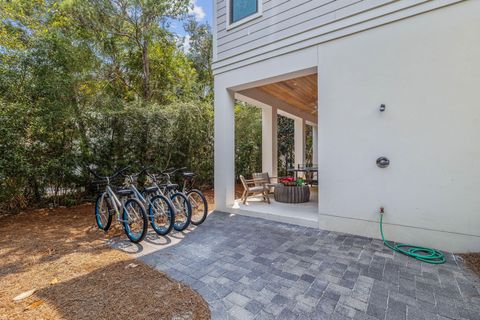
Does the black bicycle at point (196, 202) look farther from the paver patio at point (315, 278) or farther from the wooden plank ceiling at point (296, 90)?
the wooden plank ceiling at point (296, 90)

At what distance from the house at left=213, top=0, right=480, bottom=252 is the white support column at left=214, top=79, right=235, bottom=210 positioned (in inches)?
35.0

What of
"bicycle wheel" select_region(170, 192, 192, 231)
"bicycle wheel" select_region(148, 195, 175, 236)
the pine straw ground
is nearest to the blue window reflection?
"bicycle wheel" select_region(170, 192, 192, 231)

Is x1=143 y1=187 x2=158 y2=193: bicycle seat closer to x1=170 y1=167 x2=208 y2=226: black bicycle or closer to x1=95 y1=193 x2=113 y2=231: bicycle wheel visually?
x1=170 y1=167 x2=208 y2=226: black bicycle

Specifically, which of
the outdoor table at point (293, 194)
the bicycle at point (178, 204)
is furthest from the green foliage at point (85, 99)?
the outdoor table at point (293, 194)

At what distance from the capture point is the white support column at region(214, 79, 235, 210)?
17.3 ft

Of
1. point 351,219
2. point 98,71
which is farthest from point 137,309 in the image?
point 98,71

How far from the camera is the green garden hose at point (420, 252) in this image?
9.39 feet

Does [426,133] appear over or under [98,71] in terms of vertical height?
under

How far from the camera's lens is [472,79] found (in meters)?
2.89

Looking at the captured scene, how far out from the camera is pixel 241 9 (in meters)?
4.90

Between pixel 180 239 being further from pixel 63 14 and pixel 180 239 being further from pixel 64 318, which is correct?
pixel 63 14

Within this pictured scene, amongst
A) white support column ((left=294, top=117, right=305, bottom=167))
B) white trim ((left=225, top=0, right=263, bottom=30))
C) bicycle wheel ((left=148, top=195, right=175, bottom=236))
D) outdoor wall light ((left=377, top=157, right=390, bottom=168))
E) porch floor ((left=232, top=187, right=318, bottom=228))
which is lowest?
porch floor ((left=232, top=187, right=318, bottom=228))

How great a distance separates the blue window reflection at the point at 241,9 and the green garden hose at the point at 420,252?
481cm

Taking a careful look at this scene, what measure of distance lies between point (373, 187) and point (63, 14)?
972cm
